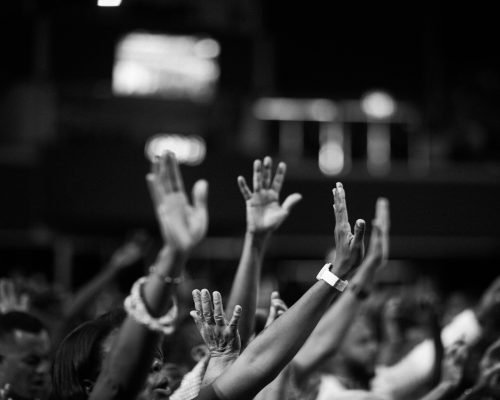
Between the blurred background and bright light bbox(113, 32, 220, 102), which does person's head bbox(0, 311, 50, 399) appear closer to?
the blurred background

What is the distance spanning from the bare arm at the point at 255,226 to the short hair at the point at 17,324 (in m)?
Result: 0.80

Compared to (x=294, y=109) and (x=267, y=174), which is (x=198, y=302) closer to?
(x=267, y=174)

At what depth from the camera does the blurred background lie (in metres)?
14.2

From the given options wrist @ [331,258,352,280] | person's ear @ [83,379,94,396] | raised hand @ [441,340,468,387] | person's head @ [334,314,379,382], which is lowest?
person's head @ [334,314,379,382]

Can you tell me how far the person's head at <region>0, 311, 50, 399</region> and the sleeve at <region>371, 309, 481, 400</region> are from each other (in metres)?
1.89

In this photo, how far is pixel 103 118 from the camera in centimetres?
1608

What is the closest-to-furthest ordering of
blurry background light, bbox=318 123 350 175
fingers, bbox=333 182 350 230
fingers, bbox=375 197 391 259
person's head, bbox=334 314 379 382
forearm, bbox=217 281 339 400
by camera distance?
forearm, bbox=217 281 339 400, fingers, bbox=333 182 350 230, fingers, bbox=375 197 391 259, person's head, bbox=334 314 379 382, blurry background light, bbox=318 123 350 175

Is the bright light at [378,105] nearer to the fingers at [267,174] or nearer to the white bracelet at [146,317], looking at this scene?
the fingers at [267,174]

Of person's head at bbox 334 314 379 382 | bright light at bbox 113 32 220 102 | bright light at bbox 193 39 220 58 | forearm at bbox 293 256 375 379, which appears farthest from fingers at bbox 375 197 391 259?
bright light at bbox 193 39 220 58

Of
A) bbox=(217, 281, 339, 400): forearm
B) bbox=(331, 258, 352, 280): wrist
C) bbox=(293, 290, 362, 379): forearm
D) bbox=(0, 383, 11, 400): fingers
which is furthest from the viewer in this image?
bbox=(293, 290, 362, 379): forearm

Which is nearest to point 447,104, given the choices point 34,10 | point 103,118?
Answer: point 103,118

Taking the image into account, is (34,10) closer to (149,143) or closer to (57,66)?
(57,66)

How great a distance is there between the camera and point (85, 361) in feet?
9.13

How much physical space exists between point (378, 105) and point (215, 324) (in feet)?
45.7
